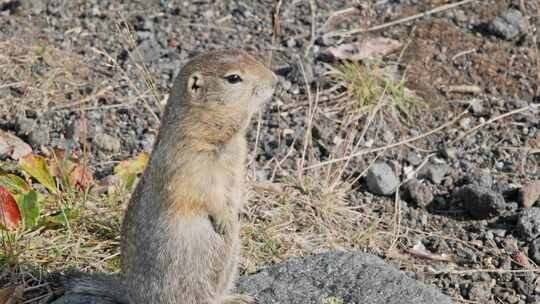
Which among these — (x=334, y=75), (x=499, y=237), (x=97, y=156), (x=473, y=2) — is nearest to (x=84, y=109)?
(x=97, y=156)

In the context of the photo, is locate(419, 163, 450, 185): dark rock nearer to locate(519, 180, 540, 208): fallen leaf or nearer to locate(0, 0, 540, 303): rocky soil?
locate(0, 0, 540, 303): rocky soil

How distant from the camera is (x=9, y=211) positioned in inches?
182

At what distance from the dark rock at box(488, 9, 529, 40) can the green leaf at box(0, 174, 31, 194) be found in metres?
3.38

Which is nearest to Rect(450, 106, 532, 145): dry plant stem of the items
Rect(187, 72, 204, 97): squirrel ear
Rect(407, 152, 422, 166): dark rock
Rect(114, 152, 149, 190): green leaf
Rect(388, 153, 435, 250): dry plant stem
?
Rect(407, 152, 422, 166): dark rock

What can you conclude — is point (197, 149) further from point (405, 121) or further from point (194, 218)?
point (405, 121)

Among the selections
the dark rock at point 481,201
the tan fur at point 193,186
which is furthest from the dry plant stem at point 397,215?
the tan fur at point 193,186

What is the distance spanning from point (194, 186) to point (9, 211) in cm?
132

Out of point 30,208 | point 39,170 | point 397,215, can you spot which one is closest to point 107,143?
point 39,170

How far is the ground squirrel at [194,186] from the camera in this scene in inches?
146

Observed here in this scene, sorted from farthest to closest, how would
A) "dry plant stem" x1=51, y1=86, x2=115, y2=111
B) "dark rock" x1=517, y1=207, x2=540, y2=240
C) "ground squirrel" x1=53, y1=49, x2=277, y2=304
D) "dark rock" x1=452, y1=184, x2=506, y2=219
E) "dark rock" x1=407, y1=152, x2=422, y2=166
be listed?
"dry plant stem" x1=51, y1=86, x2=115, y2=111
"dark rock" x1=407, y1=152, x2=422, y2=166
"dark rock" x1=452, y1=184, x2=506, y2=219
"dark rock" x1=517, y1=207, x2=540, y2=240
"ground squirrel" x1=53, y1=49, x2=277, y2=304

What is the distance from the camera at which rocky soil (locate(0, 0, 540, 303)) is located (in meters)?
5.10

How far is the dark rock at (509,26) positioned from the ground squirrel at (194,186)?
3.20 m

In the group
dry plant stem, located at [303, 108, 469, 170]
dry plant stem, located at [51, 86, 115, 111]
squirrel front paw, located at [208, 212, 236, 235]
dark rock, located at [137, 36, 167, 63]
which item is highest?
squirrel front paw, located at [208, 212, 236, 235]

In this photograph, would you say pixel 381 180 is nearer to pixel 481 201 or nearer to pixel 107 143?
pixel 481 201
